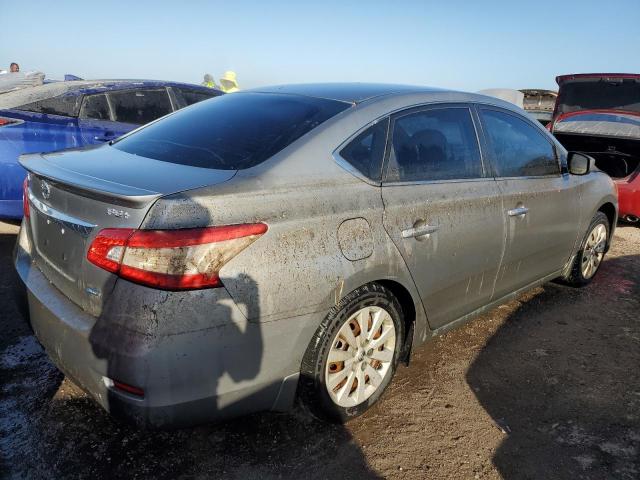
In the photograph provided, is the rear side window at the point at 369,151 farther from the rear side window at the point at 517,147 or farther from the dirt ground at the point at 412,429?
the dirt ground at the point at 412,429

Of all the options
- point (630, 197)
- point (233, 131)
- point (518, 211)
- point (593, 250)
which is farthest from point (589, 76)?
point (233, 131)

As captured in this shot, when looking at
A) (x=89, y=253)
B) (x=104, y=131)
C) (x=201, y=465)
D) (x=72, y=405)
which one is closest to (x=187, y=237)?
(x=89, y=253)

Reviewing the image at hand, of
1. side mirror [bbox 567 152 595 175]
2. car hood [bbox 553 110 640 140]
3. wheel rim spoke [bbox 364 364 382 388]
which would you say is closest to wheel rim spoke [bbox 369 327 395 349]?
wheel rim spoke [bbox 364 364 382 388]

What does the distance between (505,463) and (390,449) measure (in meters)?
0.52

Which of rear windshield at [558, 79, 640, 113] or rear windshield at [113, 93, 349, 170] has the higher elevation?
rear windshield at [558, 79, 640, 113]

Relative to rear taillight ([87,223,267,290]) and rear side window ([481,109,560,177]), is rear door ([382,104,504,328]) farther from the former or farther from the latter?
rear taillight ([87,223,267,290])

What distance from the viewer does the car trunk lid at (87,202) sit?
1814 mm

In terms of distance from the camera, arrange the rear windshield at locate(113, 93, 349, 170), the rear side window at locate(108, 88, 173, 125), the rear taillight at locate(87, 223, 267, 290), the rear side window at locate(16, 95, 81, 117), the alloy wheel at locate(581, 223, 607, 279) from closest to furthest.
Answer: the rear taillight at locate(87, 223, 267, 290) → the rear windshield at locate(113, 93, 349, 170) → the alloy wheel at locate(581, 223, 607, 279) → the rear side window at locate(16, 95, 81, 117) → the rear side window at locate(108, 88, 173, 125)

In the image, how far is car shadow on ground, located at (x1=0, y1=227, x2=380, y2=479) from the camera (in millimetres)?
2111

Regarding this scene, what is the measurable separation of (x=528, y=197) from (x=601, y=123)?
4590 millimetres

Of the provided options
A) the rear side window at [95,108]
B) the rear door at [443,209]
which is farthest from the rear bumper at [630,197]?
the rear side window at [95,108]

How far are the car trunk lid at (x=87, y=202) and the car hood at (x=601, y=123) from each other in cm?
630

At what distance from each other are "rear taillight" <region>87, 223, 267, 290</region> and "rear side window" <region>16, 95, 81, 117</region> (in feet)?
11.8

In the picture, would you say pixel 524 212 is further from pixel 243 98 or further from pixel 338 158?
pixel 243 98
